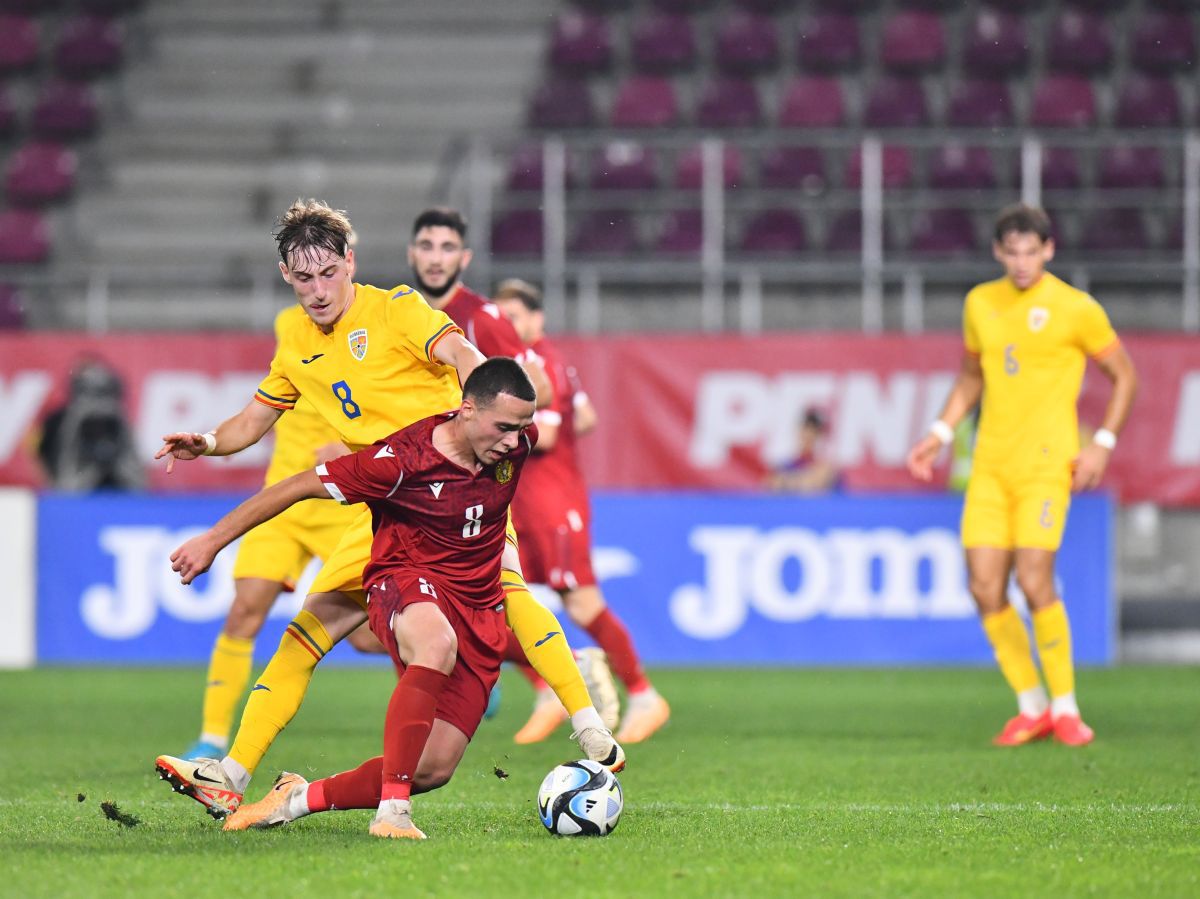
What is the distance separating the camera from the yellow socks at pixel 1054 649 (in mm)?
8391

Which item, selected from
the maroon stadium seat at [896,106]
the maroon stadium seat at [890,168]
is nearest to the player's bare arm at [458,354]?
the maroon stadium seat at [890,168]

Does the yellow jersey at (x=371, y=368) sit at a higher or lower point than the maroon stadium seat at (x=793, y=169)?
lower

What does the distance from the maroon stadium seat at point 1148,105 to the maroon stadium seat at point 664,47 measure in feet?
13.5

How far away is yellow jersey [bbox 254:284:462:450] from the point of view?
19.7ft

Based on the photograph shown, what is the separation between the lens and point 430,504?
5.52 meters

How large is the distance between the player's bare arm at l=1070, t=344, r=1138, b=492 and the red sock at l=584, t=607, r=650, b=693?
2.03 meters

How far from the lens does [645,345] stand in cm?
1414

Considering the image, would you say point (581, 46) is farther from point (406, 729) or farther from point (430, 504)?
point (406, 729)

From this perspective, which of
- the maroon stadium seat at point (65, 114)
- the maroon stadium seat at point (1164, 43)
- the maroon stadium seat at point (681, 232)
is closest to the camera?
the maroon stadium seat at point (681, 232)

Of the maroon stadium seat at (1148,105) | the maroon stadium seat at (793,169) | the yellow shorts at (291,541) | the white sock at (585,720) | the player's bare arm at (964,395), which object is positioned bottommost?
the white sock at (585,720)

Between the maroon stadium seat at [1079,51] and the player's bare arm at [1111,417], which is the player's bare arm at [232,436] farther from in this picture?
the maroon stadium seat at [1079,51]

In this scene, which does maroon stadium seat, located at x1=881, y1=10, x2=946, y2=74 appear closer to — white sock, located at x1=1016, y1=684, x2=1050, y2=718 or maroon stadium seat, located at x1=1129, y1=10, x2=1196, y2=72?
maroon stadium seat, located at x1=1129, y1=10, x2=1196, y2=72

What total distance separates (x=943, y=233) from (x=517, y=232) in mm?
3635

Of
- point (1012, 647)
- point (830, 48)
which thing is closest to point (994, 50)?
point (830, 48)
